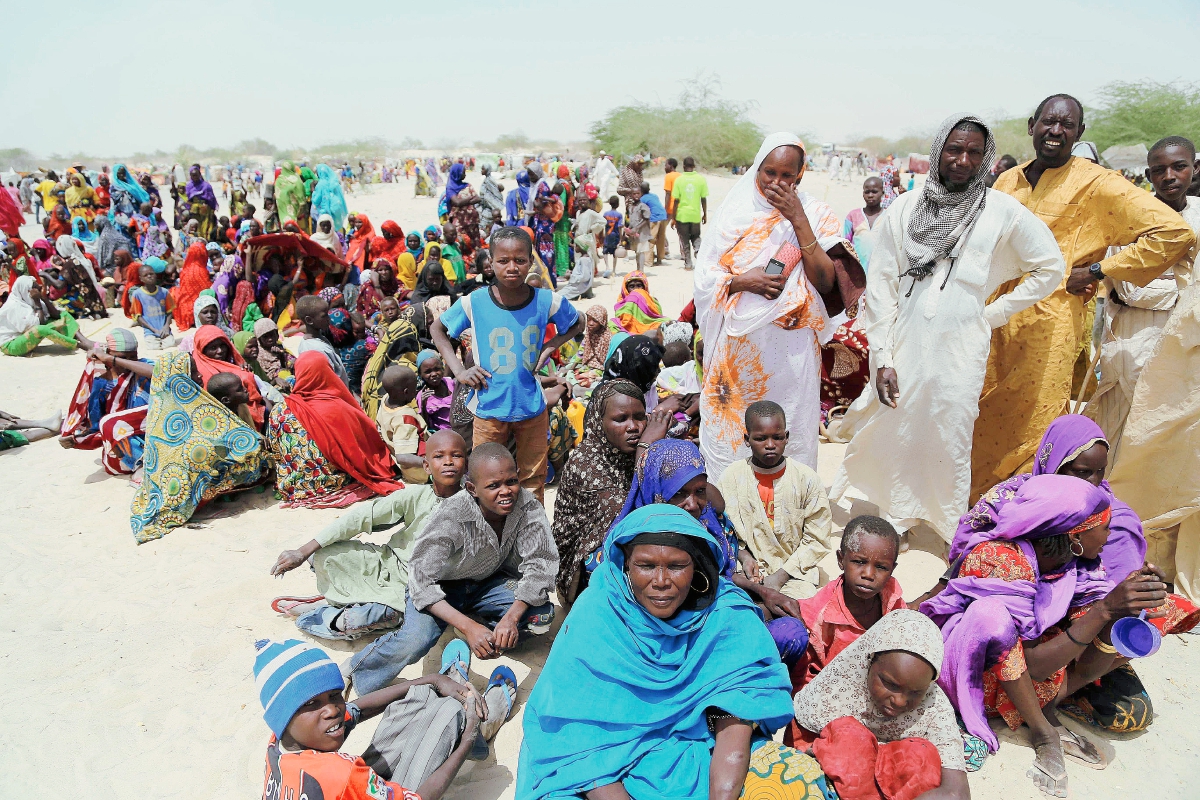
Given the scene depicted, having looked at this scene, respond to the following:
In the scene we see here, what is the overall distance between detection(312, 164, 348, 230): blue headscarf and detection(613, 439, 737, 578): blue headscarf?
11193mm

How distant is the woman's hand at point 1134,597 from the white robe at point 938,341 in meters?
1.43

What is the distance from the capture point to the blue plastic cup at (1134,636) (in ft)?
8.25

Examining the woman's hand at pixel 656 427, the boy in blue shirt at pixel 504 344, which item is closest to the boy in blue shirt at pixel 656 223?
the boy in blue shirt at pixel 504 344

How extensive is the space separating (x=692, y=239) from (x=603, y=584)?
12045 mm

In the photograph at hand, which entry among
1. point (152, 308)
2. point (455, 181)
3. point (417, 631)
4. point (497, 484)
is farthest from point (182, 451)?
point (455, 181)

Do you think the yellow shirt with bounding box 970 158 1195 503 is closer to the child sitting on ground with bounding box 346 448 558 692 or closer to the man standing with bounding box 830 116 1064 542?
the man standing with bounding box 830 116 1064 542

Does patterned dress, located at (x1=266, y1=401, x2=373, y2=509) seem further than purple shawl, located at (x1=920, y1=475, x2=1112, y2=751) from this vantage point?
Yes

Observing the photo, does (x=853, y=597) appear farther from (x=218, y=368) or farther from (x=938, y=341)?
(x=218, y=368)

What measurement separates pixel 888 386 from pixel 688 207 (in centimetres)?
974

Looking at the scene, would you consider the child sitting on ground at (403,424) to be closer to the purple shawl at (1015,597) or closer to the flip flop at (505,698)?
the flip flop at (505,698)

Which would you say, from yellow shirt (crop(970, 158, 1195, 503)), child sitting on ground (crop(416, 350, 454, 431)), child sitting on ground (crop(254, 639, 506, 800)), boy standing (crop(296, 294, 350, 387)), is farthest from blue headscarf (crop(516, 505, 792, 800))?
boy standing (crop(296, 294, 350, 387))

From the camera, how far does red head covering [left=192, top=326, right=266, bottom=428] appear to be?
17.4 feet

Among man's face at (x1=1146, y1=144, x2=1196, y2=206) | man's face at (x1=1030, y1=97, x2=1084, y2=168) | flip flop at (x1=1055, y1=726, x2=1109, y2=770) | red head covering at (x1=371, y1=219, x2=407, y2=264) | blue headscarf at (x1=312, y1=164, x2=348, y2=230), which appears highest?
man's face at (x1=1030, y1=97, x2=1084, y2=168)

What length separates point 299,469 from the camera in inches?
204
